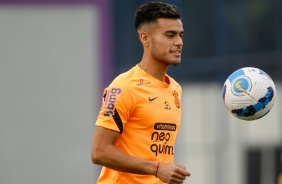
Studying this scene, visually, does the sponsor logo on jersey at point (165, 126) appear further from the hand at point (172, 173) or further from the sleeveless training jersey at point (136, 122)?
the hand at point (172, 173)

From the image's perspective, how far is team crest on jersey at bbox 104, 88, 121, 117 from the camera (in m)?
5.55

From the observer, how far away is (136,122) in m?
5.70

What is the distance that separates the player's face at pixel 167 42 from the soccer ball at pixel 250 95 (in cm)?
63

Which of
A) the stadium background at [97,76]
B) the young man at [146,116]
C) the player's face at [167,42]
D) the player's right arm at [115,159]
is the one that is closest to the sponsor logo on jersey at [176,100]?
the young man at [146,116]

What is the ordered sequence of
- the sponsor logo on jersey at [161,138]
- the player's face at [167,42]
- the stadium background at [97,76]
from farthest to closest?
the stadium background at [97,76]
the player's face at [167,42]
the sponsor logo on jersey at [161,138]

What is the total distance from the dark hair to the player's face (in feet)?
0.15

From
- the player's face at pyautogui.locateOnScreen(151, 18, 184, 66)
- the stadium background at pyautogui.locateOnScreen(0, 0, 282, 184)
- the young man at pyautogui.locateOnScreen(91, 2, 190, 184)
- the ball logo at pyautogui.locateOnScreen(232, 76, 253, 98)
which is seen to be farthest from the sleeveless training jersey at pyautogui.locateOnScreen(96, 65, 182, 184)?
the stadium background at pyautogui.locateOnScreen(0, 0, 282, 184)

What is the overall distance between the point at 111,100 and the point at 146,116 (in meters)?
0.35

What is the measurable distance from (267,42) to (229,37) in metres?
0.88

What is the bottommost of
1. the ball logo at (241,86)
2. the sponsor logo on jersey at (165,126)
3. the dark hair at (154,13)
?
the sponsor logo on jersey at (165,126)

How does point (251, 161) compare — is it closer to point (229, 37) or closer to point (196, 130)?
point (196, 130)

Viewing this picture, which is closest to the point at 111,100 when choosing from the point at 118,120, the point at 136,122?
the point at 118,120

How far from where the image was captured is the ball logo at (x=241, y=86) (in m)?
6.12

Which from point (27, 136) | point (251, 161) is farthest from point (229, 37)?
point (27, 136)
